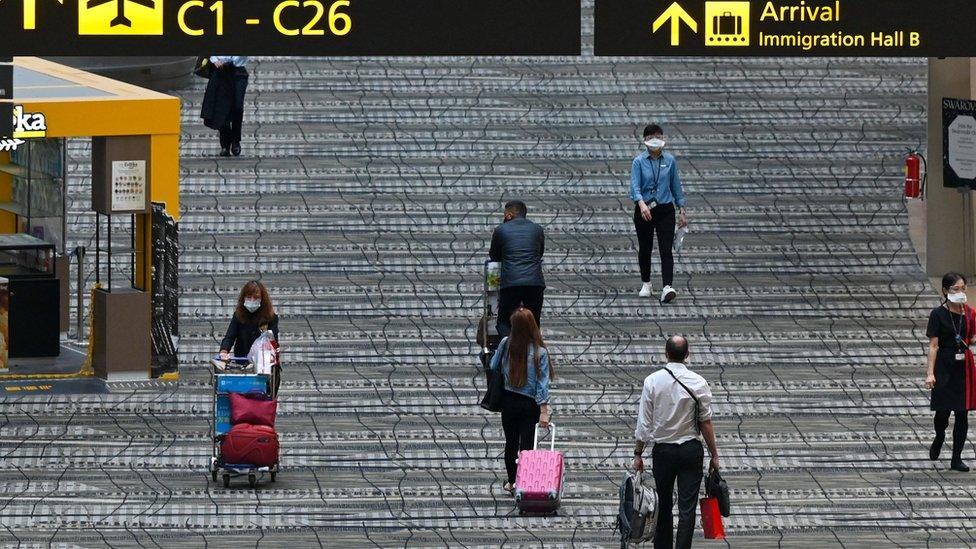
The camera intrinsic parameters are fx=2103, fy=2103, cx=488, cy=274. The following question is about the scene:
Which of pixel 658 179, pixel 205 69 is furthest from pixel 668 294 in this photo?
pixel 205 69

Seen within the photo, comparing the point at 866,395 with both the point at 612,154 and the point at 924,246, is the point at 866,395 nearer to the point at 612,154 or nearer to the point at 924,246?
the point at 924,246

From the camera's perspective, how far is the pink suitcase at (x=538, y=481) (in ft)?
40.5

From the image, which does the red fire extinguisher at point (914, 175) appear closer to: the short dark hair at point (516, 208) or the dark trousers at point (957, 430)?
the short dark hair at point (516, 208)

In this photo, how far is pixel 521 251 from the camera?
609 inches

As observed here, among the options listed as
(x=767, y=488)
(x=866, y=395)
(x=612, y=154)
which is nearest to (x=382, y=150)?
(x=612, y=154)

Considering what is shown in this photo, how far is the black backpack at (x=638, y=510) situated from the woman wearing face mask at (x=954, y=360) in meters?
3.03

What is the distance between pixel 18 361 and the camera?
17.2 meters

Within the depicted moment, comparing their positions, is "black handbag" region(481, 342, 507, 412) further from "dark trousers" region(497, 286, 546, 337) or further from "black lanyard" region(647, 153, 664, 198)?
"black lanyard" region(647, 153, 664, 198)

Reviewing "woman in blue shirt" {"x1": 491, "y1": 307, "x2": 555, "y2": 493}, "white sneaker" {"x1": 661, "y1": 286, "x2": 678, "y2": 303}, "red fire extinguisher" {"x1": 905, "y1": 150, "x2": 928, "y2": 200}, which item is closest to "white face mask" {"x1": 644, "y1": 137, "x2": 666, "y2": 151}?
"white sneaker" {"x1": 661, "y1": 286, "x2": 678, "y2": 303}

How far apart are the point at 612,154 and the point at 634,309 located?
3.81 m

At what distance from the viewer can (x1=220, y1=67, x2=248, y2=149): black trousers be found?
20.7 metres

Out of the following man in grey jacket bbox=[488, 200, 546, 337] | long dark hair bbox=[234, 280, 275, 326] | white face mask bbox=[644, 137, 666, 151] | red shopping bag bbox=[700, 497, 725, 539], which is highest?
white face mask bbox=[644, 137, 666, 151]

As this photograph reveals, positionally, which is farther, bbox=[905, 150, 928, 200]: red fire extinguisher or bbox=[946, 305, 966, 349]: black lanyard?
bbox=[905, 150, 928, 200]: red fire extinguisher

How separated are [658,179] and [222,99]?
17.0 feet
